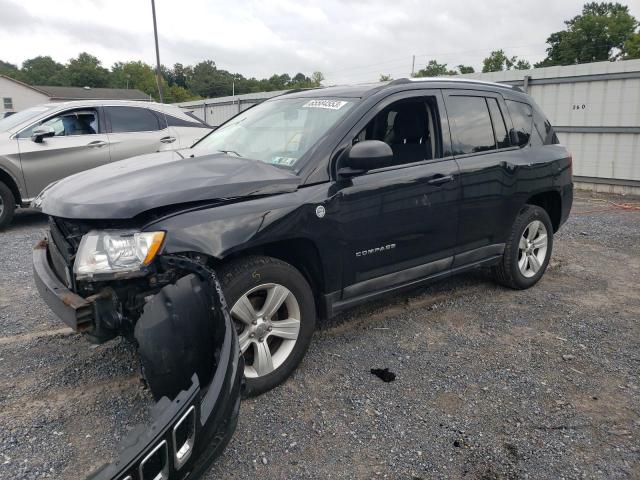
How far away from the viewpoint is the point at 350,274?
10.7 ft

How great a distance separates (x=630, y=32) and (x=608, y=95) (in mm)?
65079

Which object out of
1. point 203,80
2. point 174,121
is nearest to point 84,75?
point 203,80

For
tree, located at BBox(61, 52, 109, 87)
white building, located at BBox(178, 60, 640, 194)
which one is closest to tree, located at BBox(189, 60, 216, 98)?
tree, located at BBox(61, 52, 109, 87)

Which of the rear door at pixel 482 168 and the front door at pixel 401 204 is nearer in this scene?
the front door at pixel 401 204

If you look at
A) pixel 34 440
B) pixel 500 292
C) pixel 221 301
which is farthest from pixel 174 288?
pixel 500 292

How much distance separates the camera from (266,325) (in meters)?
2.87

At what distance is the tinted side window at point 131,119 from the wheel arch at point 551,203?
597cm

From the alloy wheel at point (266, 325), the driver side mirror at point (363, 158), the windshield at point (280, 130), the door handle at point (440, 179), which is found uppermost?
the windshield at point (280, 130)

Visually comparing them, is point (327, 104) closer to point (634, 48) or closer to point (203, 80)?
point (634, 48)

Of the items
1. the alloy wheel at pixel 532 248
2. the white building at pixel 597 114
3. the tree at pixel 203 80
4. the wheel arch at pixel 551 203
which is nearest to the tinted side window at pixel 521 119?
the wheel arch at pixel 551 203

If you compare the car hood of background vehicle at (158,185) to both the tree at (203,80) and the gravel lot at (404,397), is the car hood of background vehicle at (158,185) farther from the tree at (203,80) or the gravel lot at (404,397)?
the tree at (203,80)

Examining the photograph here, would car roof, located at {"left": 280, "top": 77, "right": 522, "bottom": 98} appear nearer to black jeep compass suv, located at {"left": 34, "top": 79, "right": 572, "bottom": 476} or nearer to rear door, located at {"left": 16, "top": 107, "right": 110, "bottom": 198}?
black jeep compass suv, located at {"left": 34, "top": 79, "right": 572, "bottom": 476}

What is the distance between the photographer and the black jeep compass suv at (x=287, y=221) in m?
2.31

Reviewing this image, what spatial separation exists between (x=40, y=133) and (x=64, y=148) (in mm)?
374
